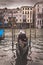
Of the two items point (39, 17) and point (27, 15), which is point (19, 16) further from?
point (39, 17)

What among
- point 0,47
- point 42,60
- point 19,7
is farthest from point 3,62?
point 0,47

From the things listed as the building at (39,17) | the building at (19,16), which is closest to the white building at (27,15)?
the building at (19,16)

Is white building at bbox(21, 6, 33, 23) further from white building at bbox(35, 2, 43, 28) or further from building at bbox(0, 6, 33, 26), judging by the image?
white building at bbox(35, 2, 43, 28)

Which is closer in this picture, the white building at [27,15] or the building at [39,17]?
the white building at [27,15]

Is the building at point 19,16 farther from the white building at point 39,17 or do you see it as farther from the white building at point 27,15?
the white building at point 39,17

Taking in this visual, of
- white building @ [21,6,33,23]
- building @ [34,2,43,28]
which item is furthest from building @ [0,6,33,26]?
building @ [34,2,43,28]

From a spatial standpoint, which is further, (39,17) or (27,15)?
(39,17)

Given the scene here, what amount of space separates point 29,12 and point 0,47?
0.86 metres

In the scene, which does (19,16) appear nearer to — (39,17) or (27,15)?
(27,15)

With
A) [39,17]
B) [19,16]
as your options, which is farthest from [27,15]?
[39,17]

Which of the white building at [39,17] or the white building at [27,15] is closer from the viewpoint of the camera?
the white building at [27,15]

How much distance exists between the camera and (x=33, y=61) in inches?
96.4

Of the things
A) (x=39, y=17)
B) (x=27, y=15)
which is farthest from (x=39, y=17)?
(x=27, y=15)

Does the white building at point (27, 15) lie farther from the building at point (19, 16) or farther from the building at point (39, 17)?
A: the building at point (39, 17)
